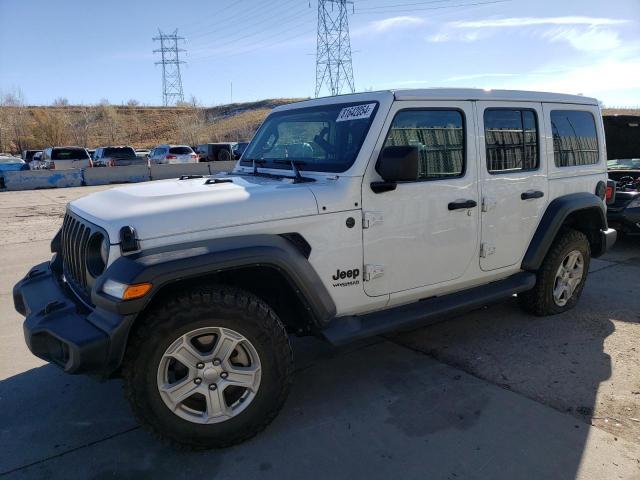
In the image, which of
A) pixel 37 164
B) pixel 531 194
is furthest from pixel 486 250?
pixel 37 164

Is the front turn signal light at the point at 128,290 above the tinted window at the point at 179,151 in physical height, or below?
below

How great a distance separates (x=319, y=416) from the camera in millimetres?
3172

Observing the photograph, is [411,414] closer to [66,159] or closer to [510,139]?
[510,139]

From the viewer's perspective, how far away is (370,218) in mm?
3209

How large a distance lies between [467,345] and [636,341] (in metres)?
1.42

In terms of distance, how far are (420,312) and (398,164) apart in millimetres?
1094

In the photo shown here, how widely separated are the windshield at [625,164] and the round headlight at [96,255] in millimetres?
8552

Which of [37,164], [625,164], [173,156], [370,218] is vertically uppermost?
[173,156]

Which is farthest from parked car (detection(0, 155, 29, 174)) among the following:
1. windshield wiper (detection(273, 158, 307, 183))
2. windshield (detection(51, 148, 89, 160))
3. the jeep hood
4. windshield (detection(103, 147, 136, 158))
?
windshield wiper (detection(273, 158, 307, 183))

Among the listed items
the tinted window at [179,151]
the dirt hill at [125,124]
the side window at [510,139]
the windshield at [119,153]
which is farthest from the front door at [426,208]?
the dirt hill at [125,124]

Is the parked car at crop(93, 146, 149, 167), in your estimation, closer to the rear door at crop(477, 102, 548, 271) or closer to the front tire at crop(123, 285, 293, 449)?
the rear door at crop(477, 102, 548, 271)

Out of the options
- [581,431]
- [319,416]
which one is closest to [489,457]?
[581,431]

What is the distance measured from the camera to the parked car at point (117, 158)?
24219 mm

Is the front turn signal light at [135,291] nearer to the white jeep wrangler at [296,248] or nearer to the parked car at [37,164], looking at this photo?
the white jeep wrangler at [296,248]
